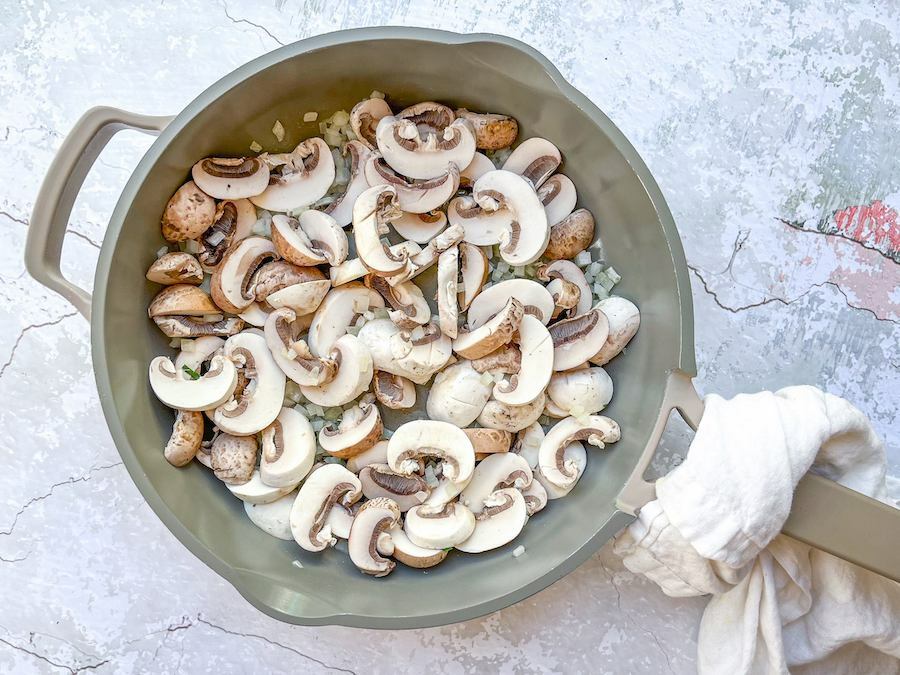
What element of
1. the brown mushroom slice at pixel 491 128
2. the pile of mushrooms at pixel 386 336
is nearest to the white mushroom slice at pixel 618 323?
the pile of mushrooms at pixel 386 336

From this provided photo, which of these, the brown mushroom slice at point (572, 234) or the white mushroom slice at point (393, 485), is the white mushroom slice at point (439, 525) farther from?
the brown mushroom slice at point (572, 234)

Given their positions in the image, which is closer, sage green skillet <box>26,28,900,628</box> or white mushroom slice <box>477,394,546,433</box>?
sage green skillet <box>26,28,900,628</box>

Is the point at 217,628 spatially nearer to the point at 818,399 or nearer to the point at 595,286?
the point at 595,286

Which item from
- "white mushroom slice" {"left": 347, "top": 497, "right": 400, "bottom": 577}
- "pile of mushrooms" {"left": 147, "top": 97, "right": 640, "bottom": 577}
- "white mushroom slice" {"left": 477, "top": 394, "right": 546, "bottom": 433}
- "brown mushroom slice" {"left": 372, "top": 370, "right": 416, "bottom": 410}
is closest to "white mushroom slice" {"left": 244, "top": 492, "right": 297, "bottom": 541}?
"pile of mushrooms" {"left": 147, "top": 97, "right": 640, "bottom": 577}

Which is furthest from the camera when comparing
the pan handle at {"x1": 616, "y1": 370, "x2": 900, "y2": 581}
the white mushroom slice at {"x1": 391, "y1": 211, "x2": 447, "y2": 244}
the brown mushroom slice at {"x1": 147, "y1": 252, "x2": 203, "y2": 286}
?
the white mushroom slice at {"x1": 391, "y1": 211, "x2": 447, "y2": 244}

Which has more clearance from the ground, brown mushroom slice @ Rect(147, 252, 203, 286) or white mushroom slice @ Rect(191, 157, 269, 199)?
white mushroom slice @ Rect(191, 157, 269, 199)

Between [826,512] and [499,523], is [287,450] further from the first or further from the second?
[826,512]

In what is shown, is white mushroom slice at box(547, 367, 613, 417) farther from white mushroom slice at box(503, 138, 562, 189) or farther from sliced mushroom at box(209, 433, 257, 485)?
sliced mushroom at box(209, 433, 257, 485)
